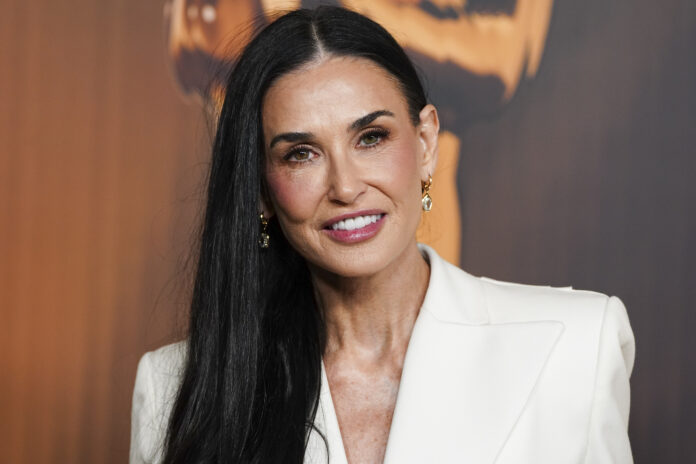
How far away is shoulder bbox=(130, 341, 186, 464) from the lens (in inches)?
85.0

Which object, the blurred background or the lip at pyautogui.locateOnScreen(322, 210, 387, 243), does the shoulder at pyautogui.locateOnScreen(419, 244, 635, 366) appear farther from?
the blurred background

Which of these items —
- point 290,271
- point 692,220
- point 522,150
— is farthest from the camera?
point 522,150

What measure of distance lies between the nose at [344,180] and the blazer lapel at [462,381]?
0.29m

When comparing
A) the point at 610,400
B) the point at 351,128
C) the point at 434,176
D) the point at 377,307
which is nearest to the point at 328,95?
the point at 351,128

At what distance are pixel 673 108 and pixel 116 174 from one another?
1.66 m

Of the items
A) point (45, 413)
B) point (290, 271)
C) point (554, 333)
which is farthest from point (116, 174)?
point (554, 333)

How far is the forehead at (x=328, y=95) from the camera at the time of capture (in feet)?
6.20

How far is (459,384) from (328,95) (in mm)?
623

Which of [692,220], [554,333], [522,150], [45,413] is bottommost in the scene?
[45,413]

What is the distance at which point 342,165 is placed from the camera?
186cm

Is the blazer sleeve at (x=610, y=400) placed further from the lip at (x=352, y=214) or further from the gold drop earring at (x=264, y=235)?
the gold drop earring at (x=264, y=235)

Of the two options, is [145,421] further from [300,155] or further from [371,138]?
[371,138]

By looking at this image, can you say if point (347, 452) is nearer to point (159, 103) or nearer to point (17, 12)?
point (159, 103)

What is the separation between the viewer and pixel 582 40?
2686 mm
